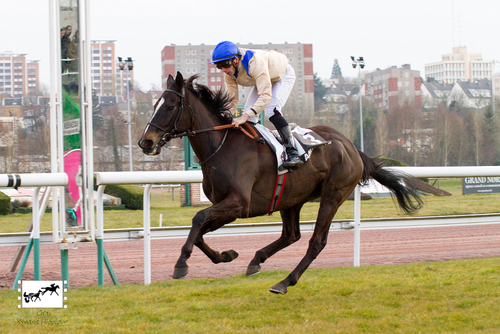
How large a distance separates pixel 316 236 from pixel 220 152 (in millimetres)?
1172

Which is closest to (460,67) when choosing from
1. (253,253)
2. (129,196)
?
(129,196)

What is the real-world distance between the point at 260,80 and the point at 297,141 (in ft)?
2.02

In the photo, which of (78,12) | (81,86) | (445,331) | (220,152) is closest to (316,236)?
(220,152)

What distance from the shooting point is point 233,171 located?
407 centimetres

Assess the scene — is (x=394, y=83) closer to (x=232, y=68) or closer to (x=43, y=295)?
(x=232, y=68)

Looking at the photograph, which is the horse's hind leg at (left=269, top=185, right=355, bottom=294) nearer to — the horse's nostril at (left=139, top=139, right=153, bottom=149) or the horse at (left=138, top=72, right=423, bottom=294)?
the horse at (left=138, top=72, right=423, bottom=294)

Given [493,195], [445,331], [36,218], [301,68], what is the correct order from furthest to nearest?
1. [301,68]
2. [493,195]
3. [36,218]
4. [445,331]

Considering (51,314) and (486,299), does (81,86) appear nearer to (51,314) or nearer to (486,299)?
(51,314)

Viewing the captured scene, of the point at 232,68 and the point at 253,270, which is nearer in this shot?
the point at 232,68

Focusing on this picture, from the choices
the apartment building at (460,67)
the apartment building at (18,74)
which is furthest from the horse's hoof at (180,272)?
the apartment building at (460,67)

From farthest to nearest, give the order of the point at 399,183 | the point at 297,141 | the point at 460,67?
the point at 460,67 < the point at 399,183 < the point at 297,141

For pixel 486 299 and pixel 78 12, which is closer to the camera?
pixel 486 299

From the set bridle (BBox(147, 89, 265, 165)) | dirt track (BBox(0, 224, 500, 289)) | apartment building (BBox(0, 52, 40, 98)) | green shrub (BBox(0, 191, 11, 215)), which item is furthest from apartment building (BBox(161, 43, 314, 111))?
bridle (BBox(147, 89, 265, 165))

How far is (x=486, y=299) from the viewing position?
12.7ft
